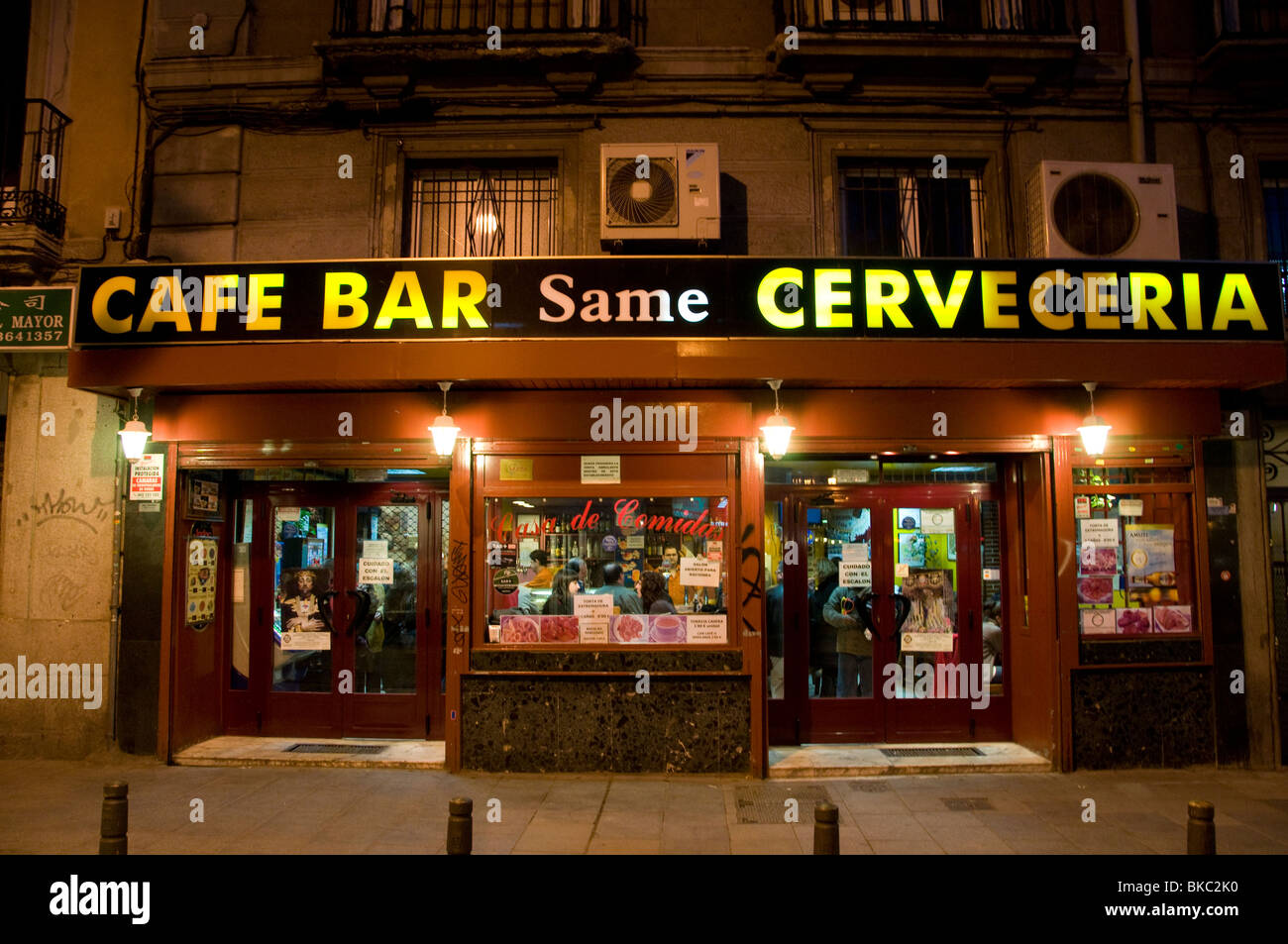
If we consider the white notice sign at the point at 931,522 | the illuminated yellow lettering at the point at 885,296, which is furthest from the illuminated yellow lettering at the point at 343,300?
the white notice sign at the point at 931,522

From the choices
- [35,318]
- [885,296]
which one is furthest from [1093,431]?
[35,318]

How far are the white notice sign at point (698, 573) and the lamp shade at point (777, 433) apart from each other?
4.34 ft

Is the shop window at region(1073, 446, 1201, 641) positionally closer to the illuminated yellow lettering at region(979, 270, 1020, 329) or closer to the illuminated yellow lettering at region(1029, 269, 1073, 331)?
the illuminated yellow lettering at region(1029, 269, 1073, 331)

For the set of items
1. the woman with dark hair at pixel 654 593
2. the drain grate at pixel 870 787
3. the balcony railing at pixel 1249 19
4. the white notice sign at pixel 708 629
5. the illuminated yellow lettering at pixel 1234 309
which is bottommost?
the drain grate at pixel 870 787

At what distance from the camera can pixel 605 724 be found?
7.41 m

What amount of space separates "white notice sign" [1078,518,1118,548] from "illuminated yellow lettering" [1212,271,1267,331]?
2056 millimetres

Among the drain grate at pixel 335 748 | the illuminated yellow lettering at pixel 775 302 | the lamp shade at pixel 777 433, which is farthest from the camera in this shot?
the drain grate at pixel 335 748

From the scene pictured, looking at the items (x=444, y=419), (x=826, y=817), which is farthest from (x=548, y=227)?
(x=826, y=817)

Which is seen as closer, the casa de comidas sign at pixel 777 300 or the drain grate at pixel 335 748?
the casa de comidas sign at pixel 777 300

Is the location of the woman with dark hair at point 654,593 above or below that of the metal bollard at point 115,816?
above

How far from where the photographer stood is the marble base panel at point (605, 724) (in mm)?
7379

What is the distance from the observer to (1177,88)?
8555mm

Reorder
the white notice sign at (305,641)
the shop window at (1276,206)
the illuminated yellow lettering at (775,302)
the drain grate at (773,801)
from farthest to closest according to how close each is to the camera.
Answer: the shop window at (1276,206) → the white notice sign at (305,641) → the illuminated yellow lettering at (775,302) → the drain grate at (773,801)

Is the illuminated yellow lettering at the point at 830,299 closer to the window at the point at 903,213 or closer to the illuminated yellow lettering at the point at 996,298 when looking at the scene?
the illuminated yellow lettering at the point at 996,298
